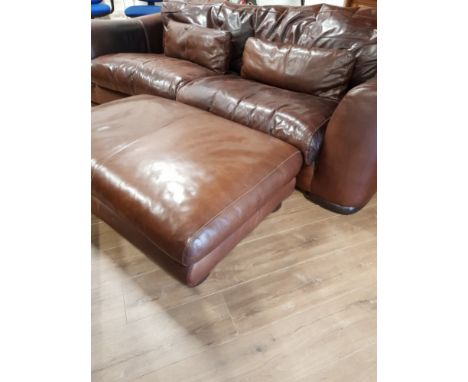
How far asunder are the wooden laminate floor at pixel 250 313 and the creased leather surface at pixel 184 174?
0.98ft

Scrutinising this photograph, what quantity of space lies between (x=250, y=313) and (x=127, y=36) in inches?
83.9

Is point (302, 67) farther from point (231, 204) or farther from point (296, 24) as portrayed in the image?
point (231, 204)

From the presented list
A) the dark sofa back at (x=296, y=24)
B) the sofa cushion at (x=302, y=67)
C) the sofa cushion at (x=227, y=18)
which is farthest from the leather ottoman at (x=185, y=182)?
the sofa cushion at (x=227, y=18)

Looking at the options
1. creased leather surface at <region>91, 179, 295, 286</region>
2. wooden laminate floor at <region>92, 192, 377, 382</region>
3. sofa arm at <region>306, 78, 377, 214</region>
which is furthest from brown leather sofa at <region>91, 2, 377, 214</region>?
creased leather surface at <region>91, 179, 295, 286</region>

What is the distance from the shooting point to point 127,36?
2252 millimetres

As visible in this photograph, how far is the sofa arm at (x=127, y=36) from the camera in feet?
7.16

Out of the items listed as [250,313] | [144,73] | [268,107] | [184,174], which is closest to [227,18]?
[144,73]

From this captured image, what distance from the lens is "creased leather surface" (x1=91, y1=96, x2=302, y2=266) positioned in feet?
2.82

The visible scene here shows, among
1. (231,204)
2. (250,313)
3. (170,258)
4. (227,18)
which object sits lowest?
(250,313)

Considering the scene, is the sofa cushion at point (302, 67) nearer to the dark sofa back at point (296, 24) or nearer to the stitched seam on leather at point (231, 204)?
the dark sofa back at point (296, 24)

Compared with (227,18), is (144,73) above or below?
below

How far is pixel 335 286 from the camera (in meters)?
1.14
